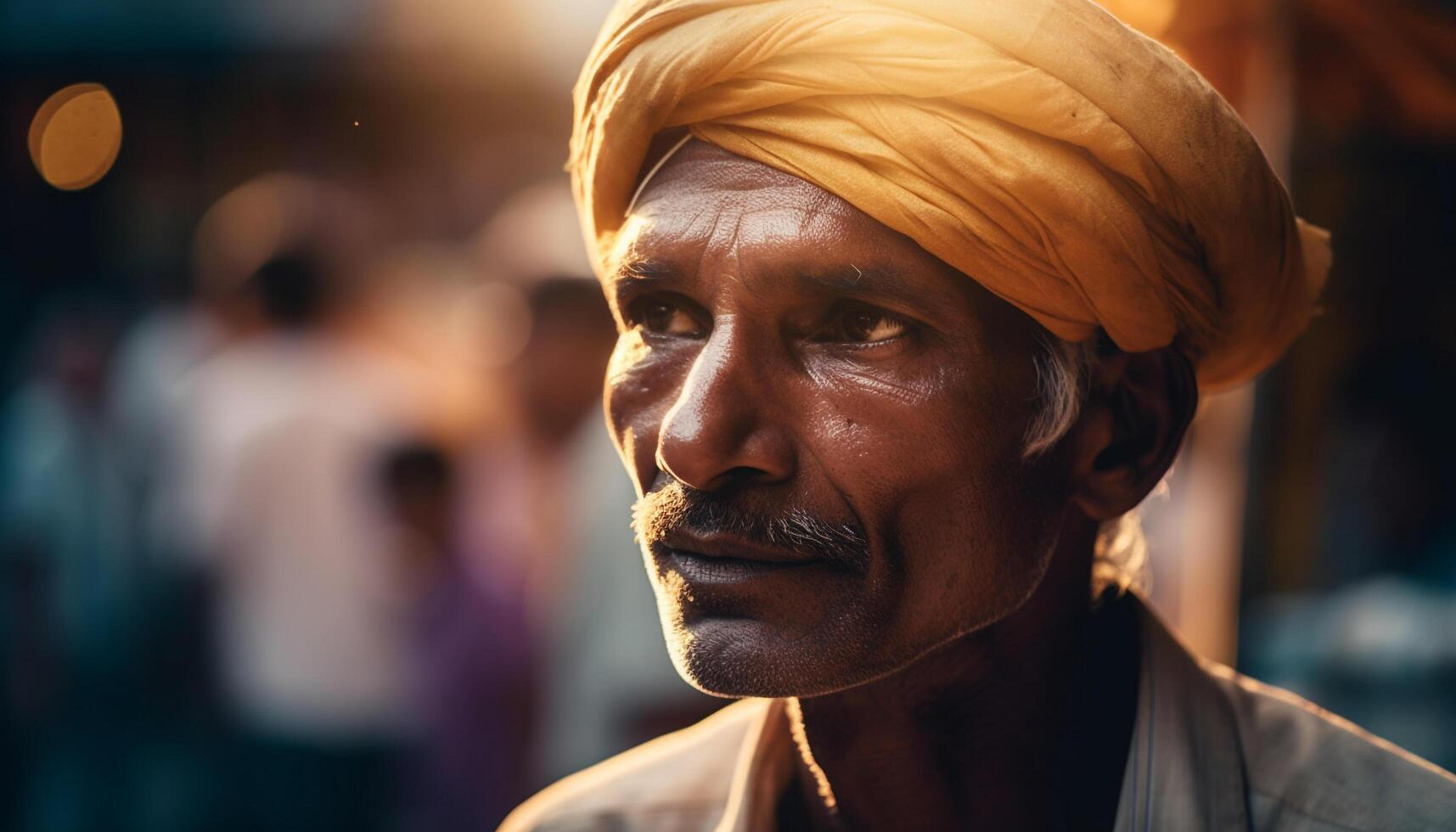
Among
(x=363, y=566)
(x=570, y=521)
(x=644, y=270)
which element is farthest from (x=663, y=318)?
(x=363, y=566)

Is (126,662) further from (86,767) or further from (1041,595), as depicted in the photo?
(1041,595)

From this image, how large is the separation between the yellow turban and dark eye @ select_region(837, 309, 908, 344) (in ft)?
0.38

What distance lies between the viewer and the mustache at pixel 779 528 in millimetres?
1756

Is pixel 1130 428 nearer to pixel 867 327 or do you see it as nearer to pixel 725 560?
pixel 867 327

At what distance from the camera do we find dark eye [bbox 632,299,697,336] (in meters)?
1.94

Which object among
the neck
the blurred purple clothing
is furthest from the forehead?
the blurred purple clothing

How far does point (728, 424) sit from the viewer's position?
174 centimetres

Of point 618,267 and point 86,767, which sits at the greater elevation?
Answer: point 618,267

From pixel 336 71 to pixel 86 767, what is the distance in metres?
6.44

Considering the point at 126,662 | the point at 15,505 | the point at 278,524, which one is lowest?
the point at 126,662

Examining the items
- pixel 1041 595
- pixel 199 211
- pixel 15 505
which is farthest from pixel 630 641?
pixel 199 211

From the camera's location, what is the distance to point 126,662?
574 cm

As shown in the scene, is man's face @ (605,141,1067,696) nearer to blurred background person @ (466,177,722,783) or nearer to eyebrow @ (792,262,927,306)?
eyebrow @ (792,262,927,306)

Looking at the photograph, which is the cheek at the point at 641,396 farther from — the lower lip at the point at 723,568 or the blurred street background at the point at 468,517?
the blurred street background at the point at 468,517
